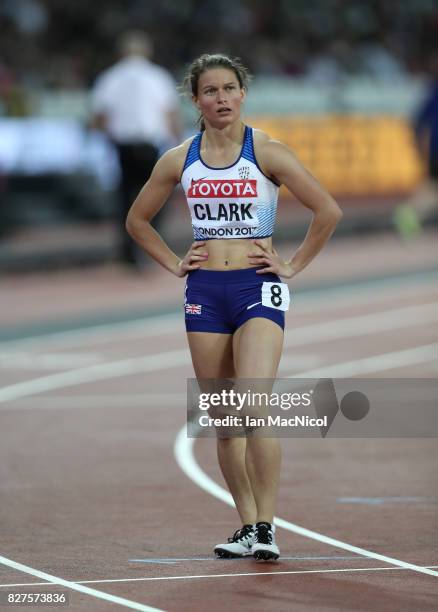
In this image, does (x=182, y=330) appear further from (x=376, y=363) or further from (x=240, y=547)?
(x=240, y=547)

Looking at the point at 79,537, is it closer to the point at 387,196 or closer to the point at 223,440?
the point at 223,440

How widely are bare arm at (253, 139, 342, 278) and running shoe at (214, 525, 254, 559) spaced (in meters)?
1.20

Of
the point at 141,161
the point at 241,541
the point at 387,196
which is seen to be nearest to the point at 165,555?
the point at 241,541

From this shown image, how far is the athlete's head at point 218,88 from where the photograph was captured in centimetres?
683

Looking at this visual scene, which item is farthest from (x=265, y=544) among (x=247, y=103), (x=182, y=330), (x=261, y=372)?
(x=247, y=103)

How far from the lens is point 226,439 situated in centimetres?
712

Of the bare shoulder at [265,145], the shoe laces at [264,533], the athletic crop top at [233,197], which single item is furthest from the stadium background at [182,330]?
the bare shoulder at [265,145]

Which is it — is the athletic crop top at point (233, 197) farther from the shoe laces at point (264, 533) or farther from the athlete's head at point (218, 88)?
the shoe laces at point (264, 533)

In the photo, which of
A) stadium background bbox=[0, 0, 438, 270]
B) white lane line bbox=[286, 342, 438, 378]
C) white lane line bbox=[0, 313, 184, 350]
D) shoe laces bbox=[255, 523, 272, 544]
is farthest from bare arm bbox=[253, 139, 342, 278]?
stadium background bbox=[0, 0, 438, 270]

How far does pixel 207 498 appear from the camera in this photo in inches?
338

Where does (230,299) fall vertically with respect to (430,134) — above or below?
below

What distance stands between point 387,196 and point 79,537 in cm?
2199

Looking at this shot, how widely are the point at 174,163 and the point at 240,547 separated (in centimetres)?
179

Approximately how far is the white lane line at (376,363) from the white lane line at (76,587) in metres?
6.20
